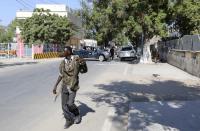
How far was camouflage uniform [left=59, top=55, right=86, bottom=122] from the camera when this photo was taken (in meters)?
10.1

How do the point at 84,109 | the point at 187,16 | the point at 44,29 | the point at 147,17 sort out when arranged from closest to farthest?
the point at 84,109, the point at 147,17, the point at 187,16, the point at 44,29

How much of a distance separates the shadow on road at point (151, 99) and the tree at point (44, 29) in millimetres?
52893

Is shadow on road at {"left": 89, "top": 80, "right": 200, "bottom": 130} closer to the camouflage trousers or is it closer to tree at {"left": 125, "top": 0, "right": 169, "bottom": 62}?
the camouflage trousers

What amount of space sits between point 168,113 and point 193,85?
9.19 metres

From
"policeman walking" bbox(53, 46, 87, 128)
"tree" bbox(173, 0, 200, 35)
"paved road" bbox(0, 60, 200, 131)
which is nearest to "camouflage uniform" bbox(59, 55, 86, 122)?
"policeman walking" bbox(53, 46, 87, 128)

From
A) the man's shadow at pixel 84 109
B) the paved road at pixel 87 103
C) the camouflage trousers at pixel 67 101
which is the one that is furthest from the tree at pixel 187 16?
the camouflage trousers at pixel 67 101

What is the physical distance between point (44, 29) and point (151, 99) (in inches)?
2308

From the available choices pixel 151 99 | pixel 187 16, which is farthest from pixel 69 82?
pixel 187 16

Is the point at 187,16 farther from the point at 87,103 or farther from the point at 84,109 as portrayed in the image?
the point at 84,109

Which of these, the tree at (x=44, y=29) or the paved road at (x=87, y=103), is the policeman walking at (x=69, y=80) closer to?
the paved road at (x=87, y=103)

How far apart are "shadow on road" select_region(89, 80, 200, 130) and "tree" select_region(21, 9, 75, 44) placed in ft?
174

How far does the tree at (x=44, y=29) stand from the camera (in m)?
73.1

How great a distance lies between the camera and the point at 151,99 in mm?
15516

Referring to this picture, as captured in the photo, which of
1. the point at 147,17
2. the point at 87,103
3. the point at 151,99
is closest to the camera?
the point at 87,103
